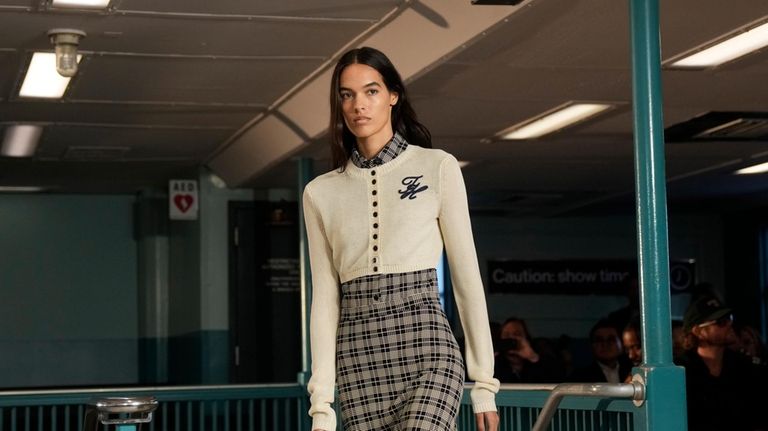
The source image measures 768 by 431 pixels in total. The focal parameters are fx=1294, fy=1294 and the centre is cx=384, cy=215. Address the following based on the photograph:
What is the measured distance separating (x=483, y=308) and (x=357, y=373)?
294 mm

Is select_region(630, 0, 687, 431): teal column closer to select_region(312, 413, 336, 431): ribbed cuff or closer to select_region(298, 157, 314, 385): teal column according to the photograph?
select_region(312, 413, 336, 431): ribbed cuff

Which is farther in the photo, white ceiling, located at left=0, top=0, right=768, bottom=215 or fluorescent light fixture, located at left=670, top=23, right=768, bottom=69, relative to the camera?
fluorescent light fixture, located at left=670, top=23, right=768, bottom=69

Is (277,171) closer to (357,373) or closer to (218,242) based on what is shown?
(218,242)

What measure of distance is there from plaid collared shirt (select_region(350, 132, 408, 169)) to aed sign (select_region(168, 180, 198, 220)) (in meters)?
8.84

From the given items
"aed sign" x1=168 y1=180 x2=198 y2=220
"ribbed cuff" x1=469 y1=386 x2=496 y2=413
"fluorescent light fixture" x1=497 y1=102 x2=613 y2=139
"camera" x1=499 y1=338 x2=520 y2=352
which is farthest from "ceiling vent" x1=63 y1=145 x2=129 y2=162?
"ribbed cuff" x1=469 y1=386 x2=496 y2=413

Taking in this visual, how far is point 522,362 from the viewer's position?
9.25 m

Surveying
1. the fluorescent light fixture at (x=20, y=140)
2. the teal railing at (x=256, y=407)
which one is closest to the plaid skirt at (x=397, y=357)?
the teal railing at (x=256, y=407)

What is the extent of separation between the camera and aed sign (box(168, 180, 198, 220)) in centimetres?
1148

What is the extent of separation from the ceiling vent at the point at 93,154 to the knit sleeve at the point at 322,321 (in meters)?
7.65

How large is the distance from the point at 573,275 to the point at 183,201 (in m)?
5.16

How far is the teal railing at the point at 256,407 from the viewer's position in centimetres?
447

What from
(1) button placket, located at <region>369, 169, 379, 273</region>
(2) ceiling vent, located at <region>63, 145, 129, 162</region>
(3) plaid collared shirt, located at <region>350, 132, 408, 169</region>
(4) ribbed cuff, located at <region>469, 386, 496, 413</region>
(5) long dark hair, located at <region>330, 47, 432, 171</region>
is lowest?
(4) ribbed cuff, located at <region>469, 386, 496, 413</region>

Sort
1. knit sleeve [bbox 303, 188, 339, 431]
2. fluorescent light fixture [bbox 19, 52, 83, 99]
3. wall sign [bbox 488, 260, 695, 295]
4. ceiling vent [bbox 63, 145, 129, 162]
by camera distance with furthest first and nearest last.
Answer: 1. wall sign [bbox 488, 260, 695, 295]
2. ceiling vent [bbox 63, 145, 129, 162]
3. fluorescent light fixture [bbox 19, 52, 83, 99]
4. knit sleeve [bbox 303, 188, 339, 431]

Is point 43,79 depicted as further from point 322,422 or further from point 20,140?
point 322,422
